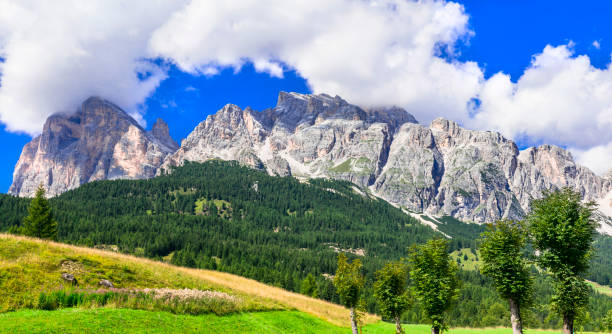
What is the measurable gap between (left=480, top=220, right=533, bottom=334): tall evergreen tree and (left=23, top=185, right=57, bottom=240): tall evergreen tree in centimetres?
8558

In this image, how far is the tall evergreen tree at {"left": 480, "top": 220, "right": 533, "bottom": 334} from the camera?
121 ft

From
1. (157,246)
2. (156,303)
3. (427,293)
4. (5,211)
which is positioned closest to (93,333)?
(156,303)

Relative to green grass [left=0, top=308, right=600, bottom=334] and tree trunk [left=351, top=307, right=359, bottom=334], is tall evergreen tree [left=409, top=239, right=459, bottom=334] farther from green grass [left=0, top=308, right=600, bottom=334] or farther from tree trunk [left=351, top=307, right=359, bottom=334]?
green grass [left=0, top=308, right=600, bottom=334]

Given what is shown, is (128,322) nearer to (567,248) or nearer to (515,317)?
(515,317)

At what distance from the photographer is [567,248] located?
36375 mm

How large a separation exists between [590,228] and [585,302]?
740 centimetres

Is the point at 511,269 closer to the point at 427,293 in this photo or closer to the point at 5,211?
the point at 427,293

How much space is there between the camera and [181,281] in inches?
1405

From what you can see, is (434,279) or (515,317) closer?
(515,317)

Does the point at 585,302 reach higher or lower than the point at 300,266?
higher

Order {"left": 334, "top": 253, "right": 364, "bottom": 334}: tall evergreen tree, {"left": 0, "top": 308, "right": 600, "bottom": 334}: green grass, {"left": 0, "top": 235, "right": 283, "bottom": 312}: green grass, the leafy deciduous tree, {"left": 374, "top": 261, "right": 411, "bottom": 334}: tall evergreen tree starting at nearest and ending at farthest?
{"left": 0, "top": 308, "right": 600, "bottom": 334}: green grass → {"left": 0, "top": 235, "right": 283, "bottom": 312}: green grass → {"left": 334, "top": 253, "right": 364, "bottom": 334}: tall evergreen tree → {"left": 374, "top": 261, "right": 411, "bottom": 334}: tall evergreen tree → the leafy deciduous tree

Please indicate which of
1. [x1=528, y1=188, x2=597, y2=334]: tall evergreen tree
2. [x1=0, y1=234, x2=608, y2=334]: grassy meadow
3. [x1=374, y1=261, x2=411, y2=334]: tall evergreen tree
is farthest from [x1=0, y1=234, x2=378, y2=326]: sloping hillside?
[x1=528, y1=188, x2=597, y2=334]: tall evergreen tree

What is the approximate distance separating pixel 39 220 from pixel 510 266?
8856cm

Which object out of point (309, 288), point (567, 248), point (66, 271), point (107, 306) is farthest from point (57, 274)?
point (309, 288)
